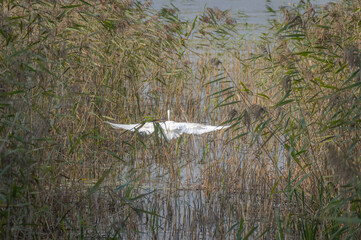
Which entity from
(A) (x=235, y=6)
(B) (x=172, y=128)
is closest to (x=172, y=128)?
(B) (x=172, y=128)

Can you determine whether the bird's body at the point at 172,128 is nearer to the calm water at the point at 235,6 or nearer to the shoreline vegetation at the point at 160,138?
the shoreline vegetation at the point at 160,138

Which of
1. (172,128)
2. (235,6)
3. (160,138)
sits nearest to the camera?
(172,128)

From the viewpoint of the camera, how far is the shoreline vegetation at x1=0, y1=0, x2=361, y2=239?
251cm

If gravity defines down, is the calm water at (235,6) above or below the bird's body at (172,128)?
above

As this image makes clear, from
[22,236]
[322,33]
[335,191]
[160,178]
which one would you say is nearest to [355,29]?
[322,33]

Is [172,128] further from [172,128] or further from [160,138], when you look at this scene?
[160,138]

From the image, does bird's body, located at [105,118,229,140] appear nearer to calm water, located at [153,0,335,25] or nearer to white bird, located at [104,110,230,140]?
white bird, located at [104,110,230,140]

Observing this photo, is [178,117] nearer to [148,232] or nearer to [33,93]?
[148,232]

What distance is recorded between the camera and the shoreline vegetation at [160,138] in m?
2.51

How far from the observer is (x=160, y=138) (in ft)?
13.6

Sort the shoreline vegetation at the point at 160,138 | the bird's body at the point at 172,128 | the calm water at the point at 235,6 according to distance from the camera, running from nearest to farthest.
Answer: the shoreline vegetation at the point at 160,138 < the bird's body at the point at 172,128 < the calm water at the point at 235,6

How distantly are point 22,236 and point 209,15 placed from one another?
3.69 metres

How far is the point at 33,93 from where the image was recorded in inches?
110

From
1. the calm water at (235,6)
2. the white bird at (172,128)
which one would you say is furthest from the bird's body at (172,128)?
the calm water at (235,6)
